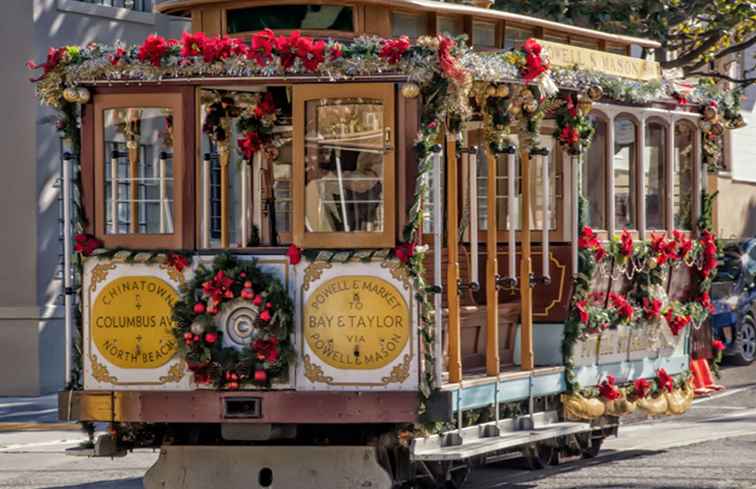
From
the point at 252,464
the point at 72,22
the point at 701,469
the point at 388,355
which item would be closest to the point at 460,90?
the point at 388,355

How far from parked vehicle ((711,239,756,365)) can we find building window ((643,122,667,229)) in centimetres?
843

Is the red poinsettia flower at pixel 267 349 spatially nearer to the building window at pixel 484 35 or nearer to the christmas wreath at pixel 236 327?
the christmas wreath at pixel 236 327

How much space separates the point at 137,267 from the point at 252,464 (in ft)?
4.58

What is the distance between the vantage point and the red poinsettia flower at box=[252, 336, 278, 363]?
37.4 feet

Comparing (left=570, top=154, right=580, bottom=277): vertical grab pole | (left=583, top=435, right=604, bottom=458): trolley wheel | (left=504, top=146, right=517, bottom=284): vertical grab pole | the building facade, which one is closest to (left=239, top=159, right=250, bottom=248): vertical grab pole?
(left=504, top=146, right=517, bottom=284): vertical grab pole

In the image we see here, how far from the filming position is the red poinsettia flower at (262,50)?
1143 centimetres

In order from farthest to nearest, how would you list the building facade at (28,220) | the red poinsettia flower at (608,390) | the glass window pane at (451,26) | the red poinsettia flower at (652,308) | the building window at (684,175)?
1. the building facade at (28,220)
2. the building window at (684,175)
3. the red poinsettia flower at (652,308)
4. the red poinsettia flower at (608,390)
5. the glass window pane at (451,26)

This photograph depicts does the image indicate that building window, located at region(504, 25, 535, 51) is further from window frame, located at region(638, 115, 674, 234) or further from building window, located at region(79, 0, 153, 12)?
building window, located at region(79, 0, 153, 12)

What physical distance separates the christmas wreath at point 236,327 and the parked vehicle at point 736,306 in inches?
511

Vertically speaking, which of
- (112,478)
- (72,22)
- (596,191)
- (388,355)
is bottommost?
(112,478)

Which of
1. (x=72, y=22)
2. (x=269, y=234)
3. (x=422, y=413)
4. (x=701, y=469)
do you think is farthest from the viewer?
(x=72, y=22)

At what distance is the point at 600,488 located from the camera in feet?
43.0

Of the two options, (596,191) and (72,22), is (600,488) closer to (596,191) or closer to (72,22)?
(596,191)

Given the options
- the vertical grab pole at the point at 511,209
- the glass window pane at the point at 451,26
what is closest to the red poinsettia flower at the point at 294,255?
the vertical grab pole at the point at 511,209
